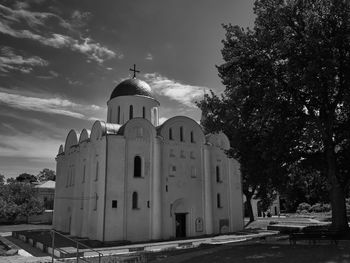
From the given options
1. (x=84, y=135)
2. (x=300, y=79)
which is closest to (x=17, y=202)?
(x=84, y=135)

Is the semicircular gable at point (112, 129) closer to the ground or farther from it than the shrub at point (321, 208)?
farther from it

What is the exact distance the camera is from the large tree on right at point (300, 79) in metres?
18.0

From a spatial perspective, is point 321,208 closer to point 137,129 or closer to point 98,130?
point 137,129

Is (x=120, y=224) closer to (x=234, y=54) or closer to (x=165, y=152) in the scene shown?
(x=165, y=152)

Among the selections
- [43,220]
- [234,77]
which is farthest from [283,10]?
[43,220]

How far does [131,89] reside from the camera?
34250 millimetres

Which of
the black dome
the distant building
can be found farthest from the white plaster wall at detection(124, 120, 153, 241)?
the distant building

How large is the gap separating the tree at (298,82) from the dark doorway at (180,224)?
11.9m

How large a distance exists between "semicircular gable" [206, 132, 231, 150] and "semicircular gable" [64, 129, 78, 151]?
14257mm

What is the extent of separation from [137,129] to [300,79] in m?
15.1

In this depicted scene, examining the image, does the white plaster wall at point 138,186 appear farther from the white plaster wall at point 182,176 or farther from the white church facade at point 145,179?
the white plaster wall at point 182,176

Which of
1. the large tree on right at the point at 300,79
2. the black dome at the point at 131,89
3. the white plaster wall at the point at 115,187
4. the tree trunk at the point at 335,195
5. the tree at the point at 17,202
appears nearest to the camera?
the large tree on right at the point at 300,79

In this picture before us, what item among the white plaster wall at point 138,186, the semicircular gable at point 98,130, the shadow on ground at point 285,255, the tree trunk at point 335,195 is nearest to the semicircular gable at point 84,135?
the semicircular gable at point 98,130

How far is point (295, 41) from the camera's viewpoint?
1894 centimetres
